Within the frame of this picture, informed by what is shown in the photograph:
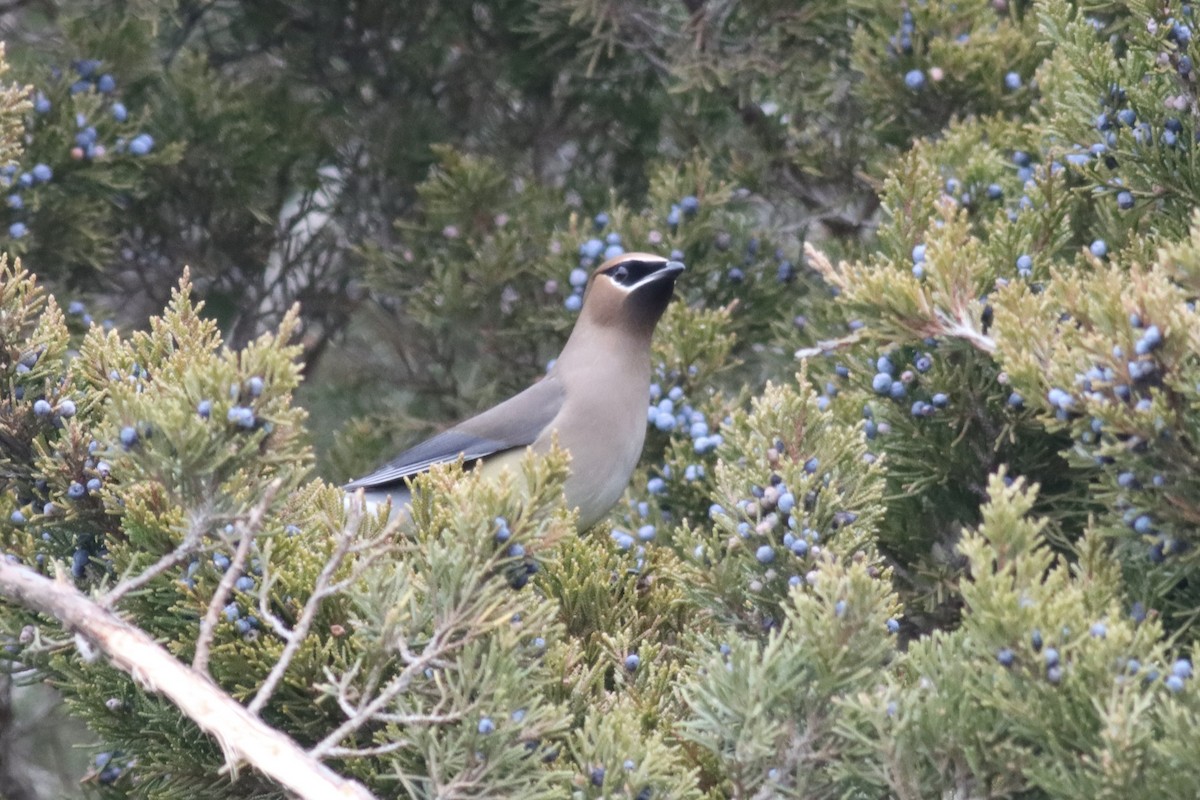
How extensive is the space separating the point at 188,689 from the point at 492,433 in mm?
2282

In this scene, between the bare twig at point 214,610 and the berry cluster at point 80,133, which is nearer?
the bare twig at point 214,610

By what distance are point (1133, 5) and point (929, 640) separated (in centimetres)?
124

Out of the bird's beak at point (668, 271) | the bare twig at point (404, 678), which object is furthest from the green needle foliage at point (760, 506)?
the bird's beak at point (668, 271)

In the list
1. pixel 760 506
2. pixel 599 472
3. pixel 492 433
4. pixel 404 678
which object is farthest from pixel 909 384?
pixel 492 433

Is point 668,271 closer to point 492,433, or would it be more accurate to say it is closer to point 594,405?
point 594,405

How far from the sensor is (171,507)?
2541 mm

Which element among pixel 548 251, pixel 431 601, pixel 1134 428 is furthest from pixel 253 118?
pixel 1134 428

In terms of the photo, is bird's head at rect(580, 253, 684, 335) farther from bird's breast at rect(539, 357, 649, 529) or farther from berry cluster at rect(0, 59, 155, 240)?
berry cluster at rect(0, 59, 155, 240)

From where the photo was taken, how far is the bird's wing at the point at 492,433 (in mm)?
4379

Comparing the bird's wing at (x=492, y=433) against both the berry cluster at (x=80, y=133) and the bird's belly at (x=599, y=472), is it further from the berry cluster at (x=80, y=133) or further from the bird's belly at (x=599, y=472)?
the berry cluster at (x=80, y=133)

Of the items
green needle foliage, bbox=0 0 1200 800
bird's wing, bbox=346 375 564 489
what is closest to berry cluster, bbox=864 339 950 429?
green needle foliage, bbox=0 0 1200 800

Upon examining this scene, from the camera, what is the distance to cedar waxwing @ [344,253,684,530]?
4215 millimetres

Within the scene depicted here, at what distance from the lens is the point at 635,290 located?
14.5 feet

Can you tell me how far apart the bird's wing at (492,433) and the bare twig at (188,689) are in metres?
1.97
